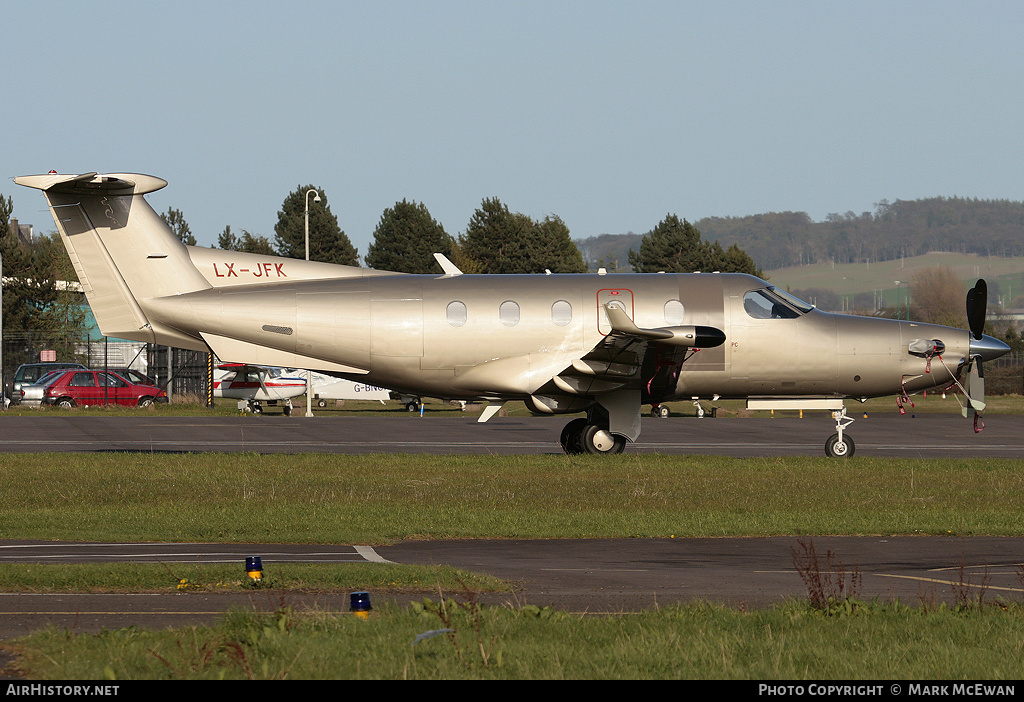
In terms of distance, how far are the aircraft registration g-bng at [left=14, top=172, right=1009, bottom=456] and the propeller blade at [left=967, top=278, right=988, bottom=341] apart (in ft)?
0.31

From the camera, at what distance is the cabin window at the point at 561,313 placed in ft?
71.7

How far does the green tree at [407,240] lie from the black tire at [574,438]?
75.9 meters

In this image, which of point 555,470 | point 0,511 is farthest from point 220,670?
point 555,470

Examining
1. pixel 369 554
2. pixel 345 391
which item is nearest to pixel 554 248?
pixel 345 391

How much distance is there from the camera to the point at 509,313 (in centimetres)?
2188

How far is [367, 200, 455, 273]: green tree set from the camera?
98.8 meters

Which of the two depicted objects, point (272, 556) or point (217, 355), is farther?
point (217, 355)

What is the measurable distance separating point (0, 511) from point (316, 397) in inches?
1428

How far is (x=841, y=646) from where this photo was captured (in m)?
7.23

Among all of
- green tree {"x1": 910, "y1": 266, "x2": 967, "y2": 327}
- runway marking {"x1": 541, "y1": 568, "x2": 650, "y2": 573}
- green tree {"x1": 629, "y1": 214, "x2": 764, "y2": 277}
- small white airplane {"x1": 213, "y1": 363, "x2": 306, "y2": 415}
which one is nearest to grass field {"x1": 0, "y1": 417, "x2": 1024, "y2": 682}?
runway marking {"x1": 541, "y1": 568, "x2": 650, "y2": 573}

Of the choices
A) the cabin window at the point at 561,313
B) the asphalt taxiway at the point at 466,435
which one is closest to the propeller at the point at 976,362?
the asphalt taxiway at the point at 466,435

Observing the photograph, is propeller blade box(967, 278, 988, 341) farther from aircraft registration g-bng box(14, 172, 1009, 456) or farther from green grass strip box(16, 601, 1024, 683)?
green grass strip box(16, 601, 1024, 683)

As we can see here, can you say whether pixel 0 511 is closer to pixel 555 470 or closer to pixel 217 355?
pixel 217 355
